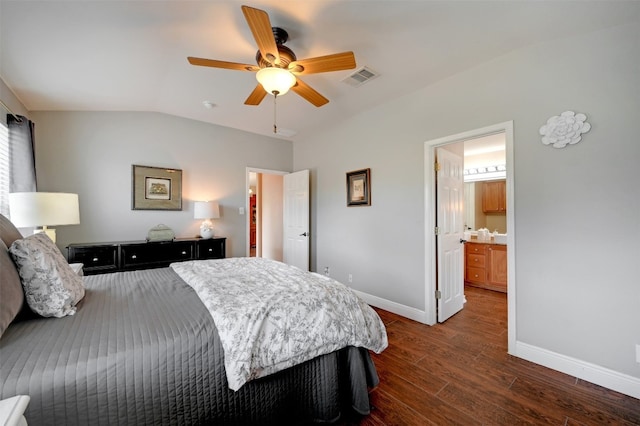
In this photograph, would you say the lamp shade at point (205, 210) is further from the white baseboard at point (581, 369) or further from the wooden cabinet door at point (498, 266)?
the wooden cabinet door at point (498, 266)

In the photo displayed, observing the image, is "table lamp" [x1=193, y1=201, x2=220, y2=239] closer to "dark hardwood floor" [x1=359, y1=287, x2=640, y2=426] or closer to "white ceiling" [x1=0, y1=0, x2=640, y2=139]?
"white ceiling" [x1=0, y1=0, x2=640, y2=139]

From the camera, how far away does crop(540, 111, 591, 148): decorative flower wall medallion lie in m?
1.96

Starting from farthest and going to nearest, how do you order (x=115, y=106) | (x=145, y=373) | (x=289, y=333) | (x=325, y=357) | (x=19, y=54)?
(x=115, y=106), (x=19, y=54), (x=325, y=357), (x=289, y=333), (x=145, y=373)

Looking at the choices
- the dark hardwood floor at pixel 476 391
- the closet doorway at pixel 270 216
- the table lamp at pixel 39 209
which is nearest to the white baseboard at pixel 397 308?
the dark hardwood floor at pixel 476 391

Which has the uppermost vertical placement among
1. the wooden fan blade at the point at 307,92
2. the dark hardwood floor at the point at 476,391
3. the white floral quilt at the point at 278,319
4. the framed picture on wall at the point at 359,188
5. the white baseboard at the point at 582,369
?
the wooden fan blade at the point at 307,92

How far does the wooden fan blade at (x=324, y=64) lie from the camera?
70.0 inches

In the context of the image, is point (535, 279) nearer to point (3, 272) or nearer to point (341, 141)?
point (341, 141)

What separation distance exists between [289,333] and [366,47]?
224cm

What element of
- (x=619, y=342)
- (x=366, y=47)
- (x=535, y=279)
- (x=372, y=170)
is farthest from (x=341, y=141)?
(x=619, y=342)

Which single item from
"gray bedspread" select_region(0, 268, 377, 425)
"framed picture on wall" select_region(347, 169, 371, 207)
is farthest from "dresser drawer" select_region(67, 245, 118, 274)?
"framed picture on wall" select_region(347, 169, 371, 207)

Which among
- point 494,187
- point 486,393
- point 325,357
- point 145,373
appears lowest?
point 486,393

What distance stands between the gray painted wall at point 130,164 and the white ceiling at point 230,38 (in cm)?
40

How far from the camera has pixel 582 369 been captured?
76.7 inches

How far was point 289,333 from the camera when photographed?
1.32m
